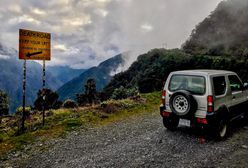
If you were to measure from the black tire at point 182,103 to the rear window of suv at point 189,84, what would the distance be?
41 cm

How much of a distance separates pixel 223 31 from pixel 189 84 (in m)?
144

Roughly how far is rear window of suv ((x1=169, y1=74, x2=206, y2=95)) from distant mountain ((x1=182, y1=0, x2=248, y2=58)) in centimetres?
11109

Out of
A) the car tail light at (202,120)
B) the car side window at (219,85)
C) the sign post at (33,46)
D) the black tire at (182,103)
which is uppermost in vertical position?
the sign post at (33,46)

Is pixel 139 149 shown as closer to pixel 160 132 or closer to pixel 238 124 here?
pixel 160 132

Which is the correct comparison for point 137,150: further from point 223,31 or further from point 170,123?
point 223,31

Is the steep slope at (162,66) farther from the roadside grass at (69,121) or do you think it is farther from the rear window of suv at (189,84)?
the rear window of suv at (189,84)

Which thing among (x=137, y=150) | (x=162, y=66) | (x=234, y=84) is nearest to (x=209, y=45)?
(x=162, y=66)

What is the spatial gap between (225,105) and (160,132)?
2677 mm

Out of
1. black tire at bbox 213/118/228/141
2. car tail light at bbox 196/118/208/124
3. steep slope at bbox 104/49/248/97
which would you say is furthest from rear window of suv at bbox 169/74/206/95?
steep slope at bbox 104/49/248/97

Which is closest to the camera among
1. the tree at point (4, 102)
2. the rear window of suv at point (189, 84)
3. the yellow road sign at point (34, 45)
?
the rear window of suv at point (189, 84)

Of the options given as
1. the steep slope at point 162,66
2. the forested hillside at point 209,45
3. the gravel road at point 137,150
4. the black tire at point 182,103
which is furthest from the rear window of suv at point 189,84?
the forested hillside at point 209,45

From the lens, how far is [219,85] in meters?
9.35

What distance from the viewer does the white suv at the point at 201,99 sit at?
8820mm

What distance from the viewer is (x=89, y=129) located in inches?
440
